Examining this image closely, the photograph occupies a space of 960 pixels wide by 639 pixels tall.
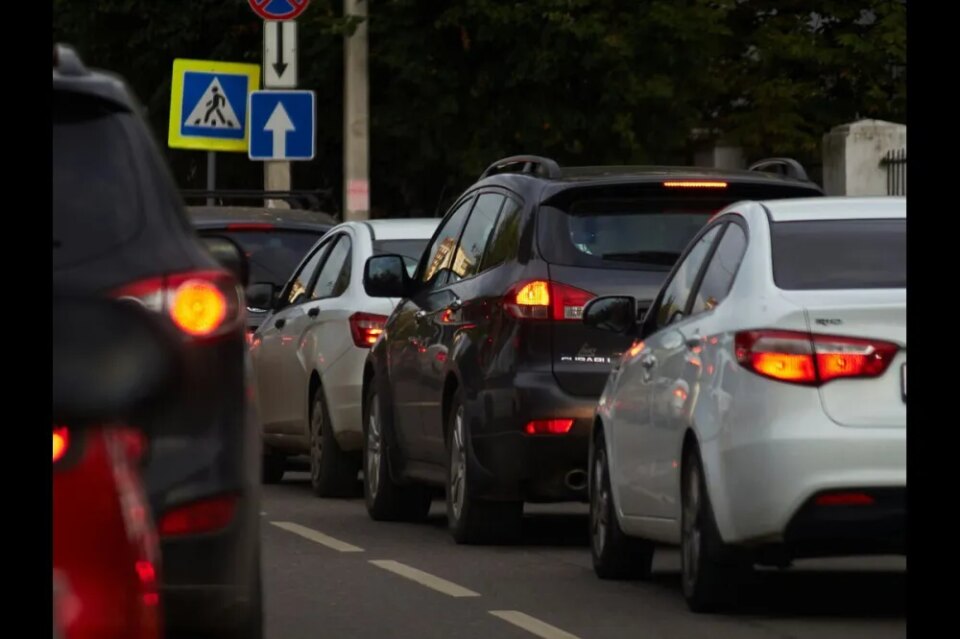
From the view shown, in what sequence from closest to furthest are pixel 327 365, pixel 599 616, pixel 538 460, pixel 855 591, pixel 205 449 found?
pixel 205 449
pixel 599 616
pixel 855 591
pixel 538 460
pixel 327 365

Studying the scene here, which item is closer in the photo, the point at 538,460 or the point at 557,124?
the point at 538,460

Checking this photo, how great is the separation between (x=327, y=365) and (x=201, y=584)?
10176 mm

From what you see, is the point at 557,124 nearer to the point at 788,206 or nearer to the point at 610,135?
the point at 610,135

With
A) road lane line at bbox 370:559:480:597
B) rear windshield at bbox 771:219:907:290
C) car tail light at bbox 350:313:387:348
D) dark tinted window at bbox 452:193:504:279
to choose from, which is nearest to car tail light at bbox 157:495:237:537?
rear windshield at bbox 771:219:907:290

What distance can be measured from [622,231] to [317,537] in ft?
7.12

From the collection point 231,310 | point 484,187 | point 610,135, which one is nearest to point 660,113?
point 610,135

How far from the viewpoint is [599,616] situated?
930cm

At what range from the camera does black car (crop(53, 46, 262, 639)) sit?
17.4ft

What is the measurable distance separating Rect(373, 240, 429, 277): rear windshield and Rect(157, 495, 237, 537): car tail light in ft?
33.1

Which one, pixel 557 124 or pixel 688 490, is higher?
pixel 557 124

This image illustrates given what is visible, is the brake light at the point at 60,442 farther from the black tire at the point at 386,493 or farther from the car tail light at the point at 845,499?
the black tire at the point at 386,493

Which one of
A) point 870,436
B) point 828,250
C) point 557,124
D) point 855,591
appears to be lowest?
point 855,591

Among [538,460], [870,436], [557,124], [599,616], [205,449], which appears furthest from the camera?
[557,124]

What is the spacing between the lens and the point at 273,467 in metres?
17.5
